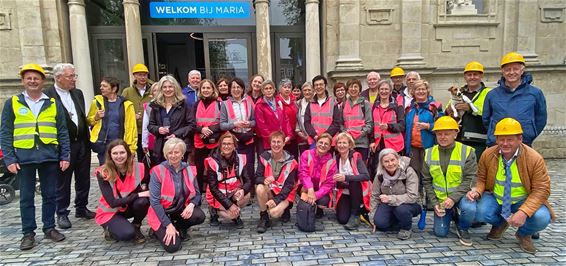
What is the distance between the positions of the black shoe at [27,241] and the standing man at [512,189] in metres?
4.57

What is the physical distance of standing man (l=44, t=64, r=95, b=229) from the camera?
4.12 meters

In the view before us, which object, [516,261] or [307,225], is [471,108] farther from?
[307,225]

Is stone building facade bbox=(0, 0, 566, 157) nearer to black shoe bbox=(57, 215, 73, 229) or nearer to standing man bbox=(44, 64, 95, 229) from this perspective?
standing man bbox=(44, 64, 95, 229)

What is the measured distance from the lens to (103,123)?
4543 millimetres

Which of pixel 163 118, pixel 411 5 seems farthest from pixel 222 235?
pixel 411 5

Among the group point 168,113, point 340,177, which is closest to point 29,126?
point 168,113

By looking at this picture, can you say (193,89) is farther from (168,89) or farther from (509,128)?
(509,128)

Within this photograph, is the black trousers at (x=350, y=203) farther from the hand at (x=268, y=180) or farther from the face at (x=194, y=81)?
Answer: the face at (x=194, y=81)

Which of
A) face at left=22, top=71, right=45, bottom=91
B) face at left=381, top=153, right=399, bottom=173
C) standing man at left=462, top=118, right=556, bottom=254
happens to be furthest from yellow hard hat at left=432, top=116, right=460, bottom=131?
face at left=22, top=71, right=45, bottom=91

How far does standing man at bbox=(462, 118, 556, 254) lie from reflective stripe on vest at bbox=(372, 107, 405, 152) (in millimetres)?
1219

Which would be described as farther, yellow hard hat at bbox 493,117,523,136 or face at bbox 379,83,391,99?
face at bbox 379,83,391,99

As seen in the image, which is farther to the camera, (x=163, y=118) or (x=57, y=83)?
(x=163, y=118)

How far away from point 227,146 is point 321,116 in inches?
58.4

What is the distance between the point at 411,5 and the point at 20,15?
27.9 feet
